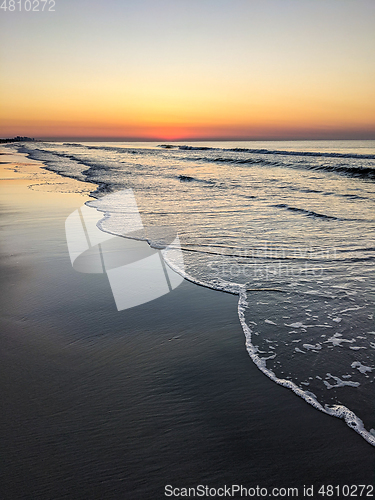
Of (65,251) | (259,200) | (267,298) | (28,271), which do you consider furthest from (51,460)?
(259,200)

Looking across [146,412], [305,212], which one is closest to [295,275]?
[146,412]

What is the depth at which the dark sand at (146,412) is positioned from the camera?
1.83 metres

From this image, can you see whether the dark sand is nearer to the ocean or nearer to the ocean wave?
Result: the ocean

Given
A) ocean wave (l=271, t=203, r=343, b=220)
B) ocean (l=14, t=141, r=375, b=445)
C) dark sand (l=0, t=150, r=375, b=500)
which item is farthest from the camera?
ocean wave (l=271, t=203, r=343, b=220)

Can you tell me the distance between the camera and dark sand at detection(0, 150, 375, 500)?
1.83 m

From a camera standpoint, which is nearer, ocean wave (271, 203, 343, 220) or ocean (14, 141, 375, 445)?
ocean (14, 141, 375, 445)

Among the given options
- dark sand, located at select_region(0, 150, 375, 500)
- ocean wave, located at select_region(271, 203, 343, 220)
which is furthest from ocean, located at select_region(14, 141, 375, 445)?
dark sand, located at select_region(0, 150, 375, 500)

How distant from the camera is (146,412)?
225 cm

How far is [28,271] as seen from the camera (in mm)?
4691

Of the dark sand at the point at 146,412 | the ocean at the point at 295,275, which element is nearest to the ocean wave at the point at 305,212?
the ocean at the point at 295,275

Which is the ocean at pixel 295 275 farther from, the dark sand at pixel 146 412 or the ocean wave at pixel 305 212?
the dark sand at pixel 146 412

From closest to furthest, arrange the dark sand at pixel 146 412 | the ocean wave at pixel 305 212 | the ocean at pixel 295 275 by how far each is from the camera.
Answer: the dark sand at pixel 146 412 → the ocean at pixel 295 275 → the ocean wave at pixel 305 212

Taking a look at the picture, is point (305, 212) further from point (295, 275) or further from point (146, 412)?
point (146, 412)

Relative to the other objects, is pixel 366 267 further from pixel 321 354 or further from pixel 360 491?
pixel 360 491
